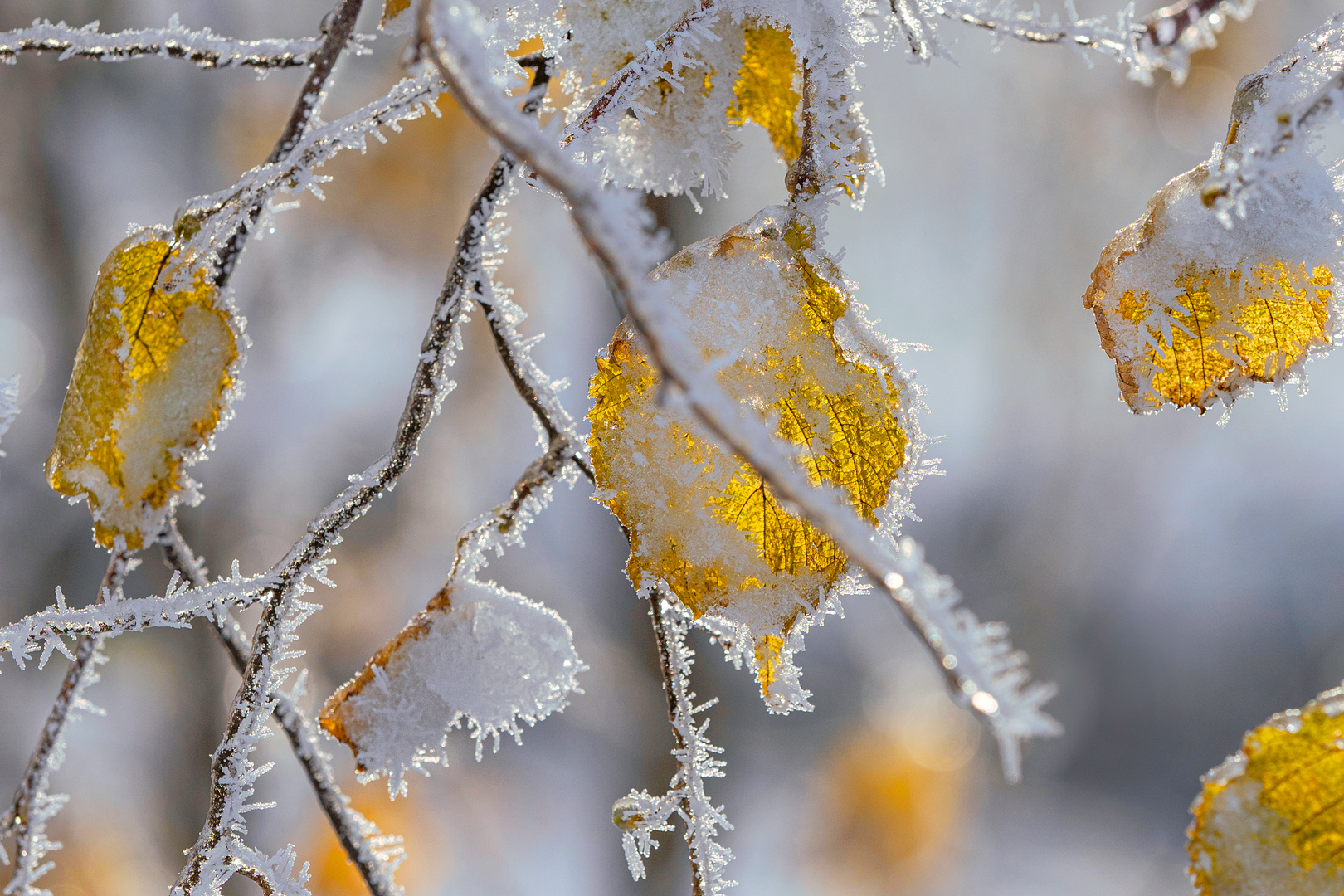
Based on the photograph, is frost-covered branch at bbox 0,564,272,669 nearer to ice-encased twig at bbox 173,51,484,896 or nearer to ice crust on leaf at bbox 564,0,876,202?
ice-encased twig at bbox 173,51,484,896

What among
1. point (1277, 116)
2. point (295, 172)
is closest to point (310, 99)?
point (295, 172)

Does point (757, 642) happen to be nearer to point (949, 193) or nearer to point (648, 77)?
point (648, 77)

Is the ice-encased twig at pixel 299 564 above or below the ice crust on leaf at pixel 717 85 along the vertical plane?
below

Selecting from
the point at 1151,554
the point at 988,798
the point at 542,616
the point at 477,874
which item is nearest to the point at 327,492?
the point at 477,874

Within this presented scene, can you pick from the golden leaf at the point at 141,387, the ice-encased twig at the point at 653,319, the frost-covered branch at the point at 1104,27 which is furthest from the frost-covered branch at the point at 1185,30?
the golden leaf at the point at 141,387

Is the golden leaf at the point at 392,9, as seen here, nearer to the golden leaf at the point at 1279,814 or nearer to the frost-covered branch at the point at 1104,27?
the frost-covered branch at the point at 1104,27

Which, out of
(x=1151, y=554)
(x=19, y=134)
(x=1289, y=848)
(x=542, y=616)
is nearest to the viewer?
(x=1289, y=848)
